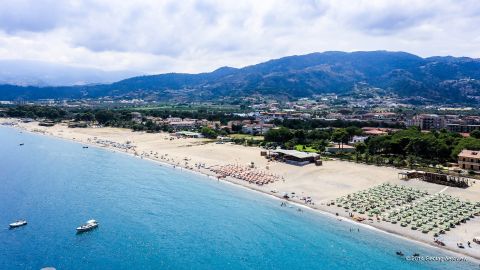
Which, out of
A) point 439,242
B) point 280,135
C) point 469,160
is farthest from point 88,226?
point 280,135

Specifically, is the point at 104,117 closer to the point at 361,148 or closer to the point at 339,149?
the point at 339,149

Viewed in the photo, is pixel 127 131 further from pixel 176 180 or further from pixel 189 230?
pixel 189 230

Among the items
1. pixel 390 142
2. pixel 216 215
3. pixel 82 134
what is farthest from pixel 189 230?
pixel 82 134

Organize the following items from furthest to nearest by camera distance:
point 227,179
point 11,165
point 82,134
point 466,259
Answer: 1. point 82,134
2. point 11,165
3. point 227,179
4. point 466,259

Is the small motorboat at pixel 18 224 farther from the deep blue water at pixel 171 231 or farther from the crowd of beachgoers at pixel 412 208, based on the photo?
the crowd of beachgoers at pixel 412 208

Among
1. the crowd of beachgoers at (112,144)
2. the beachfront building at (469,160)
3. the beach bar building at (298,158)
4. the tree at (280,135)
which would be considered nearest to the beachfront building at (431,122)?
the tree at (280,135)

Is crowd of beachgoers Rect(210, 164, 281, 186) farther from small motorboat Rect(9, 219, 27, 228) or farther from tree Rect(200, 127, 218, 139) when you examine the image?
tree Rect(200, 127, 218, 139)
